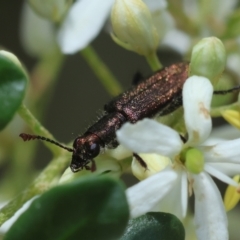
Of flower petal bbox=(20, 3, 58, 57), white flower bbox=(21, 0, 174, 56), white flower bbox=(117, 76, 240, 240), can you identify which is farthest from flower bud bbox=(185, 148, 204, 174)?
flower petal bbox=(20, 3, 58, 57)

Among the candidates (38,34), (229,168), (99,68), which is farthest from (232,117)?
(38,34)

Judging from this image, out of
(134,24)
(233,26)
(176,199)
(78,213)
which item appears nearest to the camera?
(78,213)

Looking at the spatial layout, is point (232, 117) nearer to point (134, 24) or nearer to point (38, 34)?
point (134, 24)

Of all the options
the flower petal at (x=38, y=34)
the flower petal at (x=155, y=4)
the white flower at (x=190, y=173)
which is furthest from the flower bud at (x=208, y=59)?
the flower petal at (x=38, y=34)

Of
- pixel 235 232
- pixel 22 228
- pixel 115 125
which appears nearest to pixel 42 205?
pixel 22 228

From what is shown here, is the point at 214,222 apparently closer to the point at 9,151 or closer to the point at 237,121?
the point at 237,121

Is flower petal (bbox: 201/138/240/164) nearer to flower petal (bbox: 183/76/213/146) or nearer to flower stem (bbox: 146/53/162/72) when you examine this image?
flower petal (bbox: 183/76/213/146)
